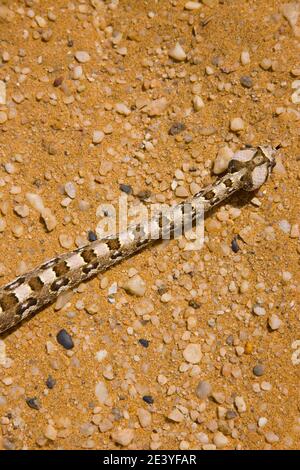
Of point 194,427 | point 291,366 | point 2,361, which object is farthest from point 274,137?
point 2,361

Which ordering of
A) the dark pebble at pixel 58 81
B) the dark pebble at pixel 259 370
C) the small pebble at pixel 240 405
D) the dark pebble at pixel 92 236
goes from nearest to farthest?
the small pebble at pixel 240 405 → the dark pebble at pixel 259 370 → the dark pebble at pixel 92 236 → the dark pebble at pixel 58 81

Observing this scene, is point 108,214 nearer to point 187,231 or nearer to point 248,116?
point 187,231

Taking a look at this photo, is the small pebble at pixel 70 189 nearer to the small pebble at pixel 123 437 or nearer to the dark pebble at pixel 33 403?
the dark pebble at pixel 33 403

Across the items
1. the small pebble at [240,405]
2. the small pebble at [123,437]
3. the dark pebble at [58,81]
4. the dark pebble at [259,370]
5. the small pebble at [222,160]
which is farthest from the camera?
the dark pebble at [58,81]

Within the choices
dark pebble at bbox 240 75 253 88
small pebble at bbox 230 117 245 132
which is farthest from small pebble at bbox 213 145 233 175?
dark pebble at bbox 240 75 253 88

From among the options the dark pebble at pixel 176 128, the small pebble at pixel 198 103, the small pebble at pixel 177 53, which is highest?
the small pebble at pixel 177 53

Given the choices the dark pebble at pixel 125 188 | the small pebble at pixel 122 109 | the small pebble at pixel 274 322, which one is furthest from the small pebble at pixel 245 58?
the small pebble at pixel 274 322
